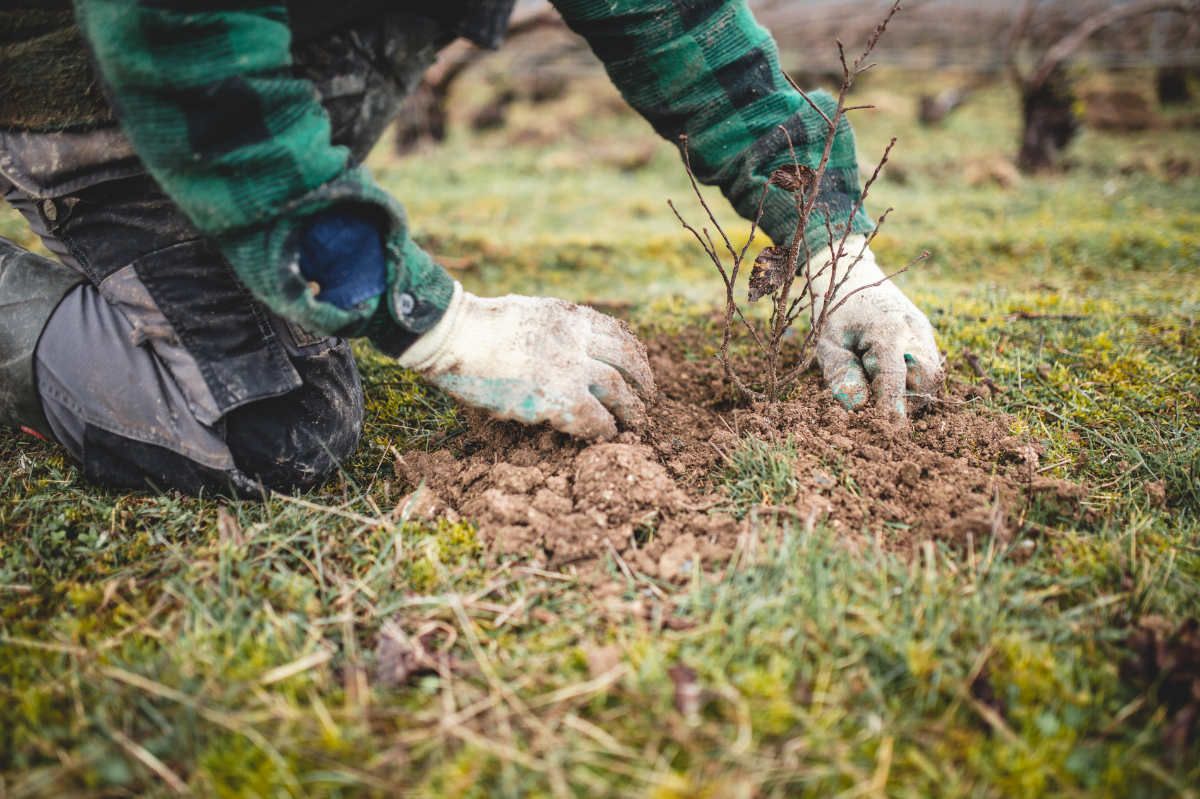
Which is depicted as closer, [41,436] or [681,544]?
[681,544]

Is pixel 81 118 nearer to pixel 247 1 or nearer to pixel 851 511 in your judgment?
pixel 247 1

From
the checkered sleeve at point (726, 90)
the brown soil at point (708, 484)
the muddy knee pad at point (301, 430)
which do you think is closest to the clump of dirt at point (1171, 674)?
the brown soil at point (708, 484)

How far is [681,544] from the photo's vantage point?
165 centimetres

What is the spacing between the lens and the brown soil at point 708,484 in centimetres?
167

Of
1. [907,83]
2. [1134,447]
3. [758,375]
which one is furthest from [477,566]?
[907,83]

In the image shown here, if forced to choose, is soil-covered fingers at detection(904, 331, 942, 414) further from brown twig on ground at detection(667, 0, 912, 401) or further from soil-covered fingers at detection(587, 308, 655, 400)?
soil-covered fingers at detection(587, 308, 655, 400)

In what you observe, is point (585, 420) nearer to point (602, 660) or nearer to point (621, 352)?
point (621, 352)

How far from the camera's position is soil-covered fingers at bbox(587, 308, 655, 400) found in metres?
1.98

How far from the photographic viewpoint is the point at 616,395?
193cm

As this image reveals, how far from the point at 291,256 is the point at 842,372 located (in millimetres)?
1532

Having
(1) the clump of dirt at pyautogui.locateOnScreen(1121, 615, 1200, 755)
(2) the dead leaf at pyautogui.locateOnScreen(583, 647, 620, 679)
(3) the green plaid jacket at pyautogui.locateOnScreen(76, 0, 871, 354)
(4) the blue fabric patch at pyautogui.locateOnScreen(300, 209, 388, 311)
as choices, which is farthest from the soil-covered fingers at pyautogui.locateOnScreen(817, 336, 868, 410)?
(4) the blue fabric patch at pyautogui.locateOnScreen(300, 209, 388, 311)

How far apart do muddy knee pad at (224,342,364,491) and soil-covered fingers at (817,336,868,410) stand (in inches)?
56.1

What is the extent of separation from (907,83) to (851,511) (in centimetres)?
1547

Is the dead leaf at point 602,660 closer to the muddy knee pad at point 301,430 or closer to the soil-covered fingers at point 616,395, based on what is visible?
the soil-covered fingers at point 616,395
